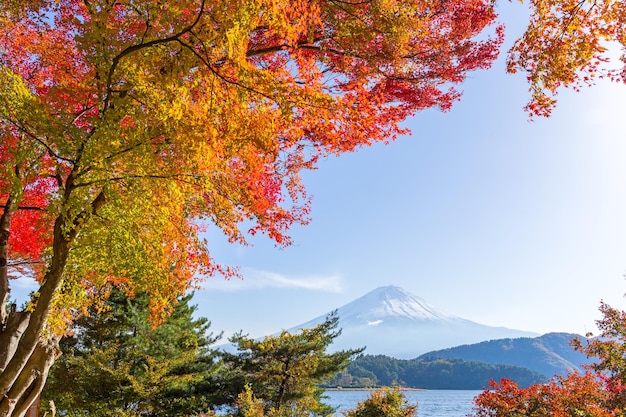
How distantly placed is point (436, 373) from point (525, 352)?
68802mm

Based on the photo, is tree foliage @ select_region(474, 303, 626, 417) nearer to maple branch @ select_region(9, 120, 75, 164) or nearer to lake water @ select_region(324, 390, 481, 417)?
maple branch @ select_region(9, 120, 75, 164)

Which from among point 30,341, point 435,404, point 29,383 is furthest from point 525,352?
point 30,341

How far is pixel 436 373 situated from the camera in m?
88.8

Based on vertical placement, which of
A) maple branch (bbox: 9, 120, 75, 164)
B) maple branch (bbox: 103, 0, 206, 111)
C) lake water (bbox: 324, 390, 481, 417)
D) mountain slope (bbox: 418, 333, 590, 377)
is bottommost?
lake water (bbox: 324, 390, 481, 417)

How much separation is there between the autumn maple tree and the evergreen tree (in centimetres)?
664

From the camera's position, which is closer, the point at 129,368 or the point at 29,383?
the point at 29,383

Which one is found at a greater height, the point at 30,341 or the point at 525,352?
the point at 30,341

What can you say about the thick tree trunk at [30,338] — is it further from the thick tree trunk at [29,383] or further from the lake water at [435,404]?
the lake water at [435,404]

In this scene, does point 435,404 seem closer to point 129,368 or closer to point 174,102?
point 129,368

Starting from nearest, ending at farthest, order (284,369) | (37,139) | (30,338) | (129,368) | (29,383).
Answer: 1. (37,139)
2. (30,338)
3. (29,383)
4. (129,368)
5. (284,369)

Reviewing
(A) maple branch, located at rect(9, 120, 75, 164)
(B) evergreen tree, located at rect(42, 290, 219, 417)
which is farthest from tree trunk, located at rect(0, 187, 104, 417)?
(B) evergreen tree, located at rect(42, 290, 219, 417)

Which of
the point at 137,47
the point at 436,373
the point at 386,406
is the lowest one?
the point at 436,373

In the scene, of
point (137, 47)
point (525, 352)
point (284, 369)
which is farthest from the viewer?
point (525, 352)

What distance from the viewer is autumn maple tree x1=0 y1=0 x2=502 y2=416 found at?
3367mm
